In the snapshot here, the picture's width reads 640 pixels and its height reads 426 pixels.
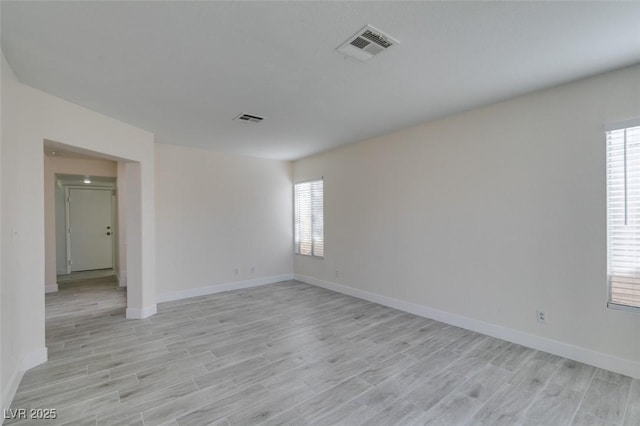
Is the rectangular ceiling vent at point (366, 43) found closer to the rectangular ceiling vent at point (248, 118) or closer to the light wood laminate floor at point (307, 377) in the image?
the rectangular ceiling vent at point (248, 118)

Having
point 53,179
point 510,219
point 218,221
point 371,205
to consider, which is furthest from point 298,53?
point 53,179

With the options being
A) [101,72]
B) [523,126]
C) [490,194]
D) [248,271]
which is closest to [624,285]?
[490,194]

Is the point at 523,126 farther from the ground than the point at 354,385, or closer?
farther from the ground

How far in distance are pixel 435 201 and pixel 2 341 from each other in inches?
178

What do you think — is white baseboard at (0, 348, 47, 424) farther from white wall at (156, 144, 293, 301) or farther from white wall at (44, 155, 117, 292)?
white wall at (44, 155, 117, 292)

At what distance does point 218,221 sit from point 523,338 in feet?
16.5

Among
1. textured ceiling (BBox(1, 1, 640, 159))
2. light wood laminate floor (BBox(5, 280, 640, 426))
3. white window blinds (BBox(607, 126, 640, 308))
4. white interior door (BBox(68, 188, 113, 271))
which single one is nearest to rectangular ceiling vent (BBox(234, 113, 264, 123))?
textured ceiling (BBox(1, 1, 640, 159))

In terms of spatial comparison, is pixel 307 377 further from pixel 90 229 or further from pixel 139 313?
pixel 90 229

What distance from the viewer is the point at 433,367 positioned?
104 inches

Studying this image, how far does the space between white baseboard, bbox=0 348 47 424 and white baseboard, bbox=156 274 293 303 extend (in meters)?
1.95

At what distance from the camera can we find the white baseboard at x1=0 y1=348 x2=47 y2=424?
6.91 feet

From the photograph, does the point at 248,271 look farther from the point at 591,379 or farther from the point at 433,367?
the point at 591,379

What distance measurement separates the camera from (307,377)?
251 cm

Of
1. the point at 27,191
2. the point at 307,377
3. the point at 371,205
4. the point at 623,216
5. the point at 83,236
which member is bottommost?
the point at 307,377
